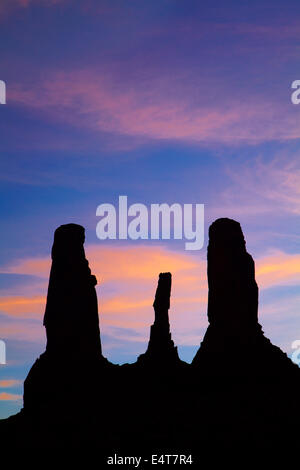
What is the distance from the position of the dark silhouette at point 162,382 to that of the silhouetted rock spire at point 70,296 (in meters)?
0.12

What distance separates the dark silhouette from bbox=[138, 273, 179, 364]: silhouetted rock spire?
0.12 metres

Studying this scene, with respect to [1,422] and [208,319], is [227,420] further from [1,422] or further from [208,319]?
[1,422]

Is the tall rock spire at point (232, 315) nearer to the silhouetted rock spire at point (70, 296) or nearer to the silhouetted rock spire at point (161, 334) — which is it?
the silhouetted rock spire at point (161, 334)

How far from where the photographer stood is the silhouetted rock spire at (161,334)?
83750 mm

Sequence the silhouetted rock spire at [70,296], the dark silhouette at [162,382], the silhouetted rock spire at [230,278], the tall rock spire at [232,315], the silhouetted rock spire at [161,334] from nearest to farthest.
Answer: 1. the dark silhouette at [162,382]
2. the tall rock spire at [232,315]
3. the silhouetted rock spire at [230,278]
4. the silhouetted rock spire at [161,334]
5. the silhouetted rock spire at [70,296]

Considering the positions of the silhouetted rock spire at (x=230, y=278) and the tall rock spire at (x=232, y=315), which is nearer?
the tall rock spire at (x=232, y=315)

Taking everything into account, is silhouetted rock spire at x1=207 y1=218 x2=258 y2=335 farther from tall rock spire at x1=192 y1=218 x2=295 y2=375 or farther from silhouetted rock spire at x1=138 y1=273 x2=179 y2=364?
silhouetted rock spire at x1=138 y1=273 x2=179 y2=364

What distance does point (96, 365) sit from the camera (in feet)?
277

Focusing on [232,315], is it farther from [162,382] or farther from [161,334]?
[162,382]

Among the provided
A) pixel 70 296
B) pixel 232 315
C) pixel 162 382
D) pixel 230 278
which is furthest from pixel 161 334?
pixel 70 296

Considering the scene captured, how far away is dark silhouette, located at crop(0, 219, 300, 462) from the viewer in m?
67.4

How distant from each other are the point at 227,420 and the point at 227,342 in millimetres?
11336

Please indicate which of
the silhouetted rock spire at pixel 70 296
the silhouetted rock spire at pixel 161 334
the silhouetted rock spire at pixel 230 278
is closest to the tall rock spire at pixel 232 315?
the silhouetted rock spire at pixel 230 278

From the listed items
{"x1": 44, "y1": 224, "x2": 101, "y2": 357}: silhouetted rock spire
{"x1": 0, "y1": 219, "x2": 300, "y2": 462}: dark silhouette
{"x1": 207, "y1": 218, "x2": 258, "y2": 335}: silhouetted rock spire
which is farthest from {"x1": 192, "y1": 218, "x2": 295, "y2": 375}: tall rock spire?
{"x1": 44, "y1": 224, "x2": 101, "y2": 357}: silhouetted rock spire
